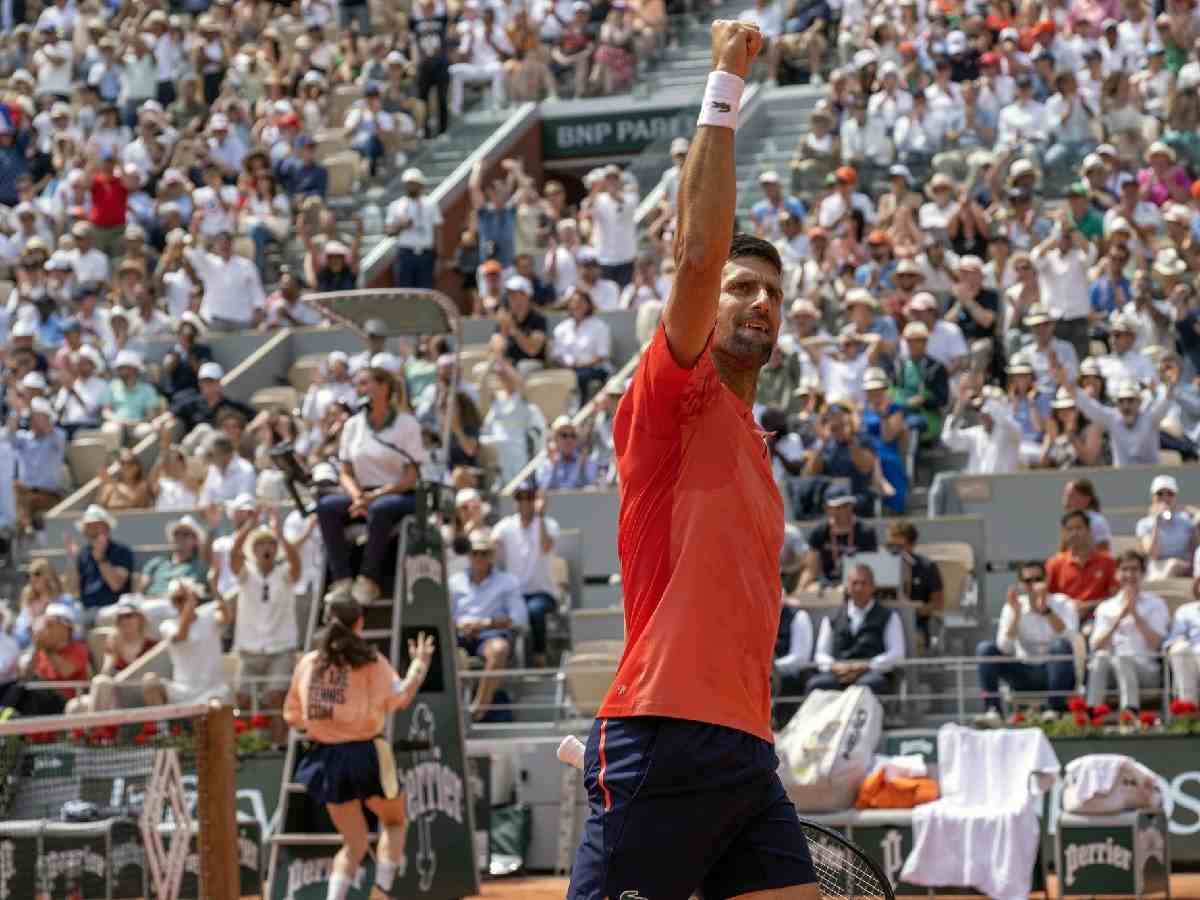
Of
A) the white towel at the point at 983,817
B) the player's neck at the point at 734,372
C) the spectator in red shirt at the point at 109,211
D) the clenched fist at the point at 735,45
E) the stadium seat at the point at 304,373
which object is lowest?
the white towel at the point at 983,817

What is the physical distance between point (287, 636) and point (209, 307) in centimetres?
698

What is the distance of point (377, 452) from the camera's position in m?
14.0

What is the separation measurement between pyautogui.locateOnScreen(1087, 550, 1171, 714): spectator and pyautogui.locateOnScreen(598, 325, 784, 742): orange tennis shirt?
32.5 feet

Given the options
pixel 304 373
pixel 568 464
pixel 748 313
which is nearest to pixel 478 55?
pixel 304 373

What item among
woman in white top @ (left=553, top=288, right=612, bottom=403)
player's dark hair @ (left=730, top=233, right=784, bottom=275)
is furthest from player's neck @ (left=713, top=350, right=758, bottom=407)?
woman in white top @ (left=553, top=288, right=612, bottom=403)

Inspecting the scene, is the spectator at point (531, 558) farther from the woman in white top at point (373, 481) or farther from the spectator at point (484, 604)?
the woman in white top at point (373, 481)

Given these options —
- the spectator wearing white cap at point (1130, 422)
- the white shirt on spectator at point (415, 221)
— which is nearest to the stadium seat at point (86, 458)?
the white shirt on spectator at point (415, 221)

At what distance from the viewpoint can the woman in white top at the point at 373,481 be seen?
13.8 m

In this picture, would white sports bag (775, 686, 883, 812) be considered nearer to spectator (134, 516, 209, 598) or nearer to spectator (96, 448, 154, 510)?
spectator (134, 516, 209, 598)

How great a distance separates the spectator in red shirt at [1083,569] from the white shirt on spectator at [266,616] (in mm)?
5466

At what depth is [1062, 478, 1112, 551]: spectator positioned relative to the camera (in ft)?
50.0

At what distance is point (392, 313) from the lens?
14594 millimetres

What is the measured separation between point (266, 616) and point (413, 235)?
22.9ft

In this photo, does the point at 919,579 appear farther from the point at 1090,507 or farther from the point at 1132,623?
the point at 1132,623
